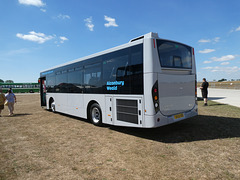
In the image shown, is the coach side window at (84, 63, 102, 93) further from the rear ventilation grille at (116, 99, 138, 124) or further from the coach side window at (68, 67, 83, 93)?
the rear ventilation grille at (116, 99, 138, 124)

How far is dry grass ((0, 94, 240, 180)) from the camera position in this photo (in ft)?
9.62

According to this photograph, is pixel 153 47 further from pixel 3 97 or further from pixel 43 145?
pixel 3 97

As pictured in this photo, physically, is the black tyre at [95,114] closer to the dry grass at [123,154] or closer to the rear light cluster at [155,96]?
the dry grass at [123,154]

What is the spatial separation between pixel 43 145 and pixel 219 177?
4447 mm

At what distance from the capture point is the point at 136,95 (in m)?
4.66

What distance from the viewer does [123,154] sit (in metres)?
3.77

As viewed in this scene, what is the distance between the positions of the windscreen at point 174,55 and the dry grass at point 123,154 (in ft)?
7.75

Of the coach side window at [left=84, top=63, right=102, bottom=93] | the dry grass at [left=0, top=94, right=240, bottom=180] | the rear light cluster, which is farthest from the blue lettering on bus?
the dry grass at [left=0, top=94, right=240, bottom=180]

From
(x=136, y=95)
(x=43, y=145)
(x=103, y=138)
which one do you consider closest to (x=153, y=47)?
(x=136, y=95)

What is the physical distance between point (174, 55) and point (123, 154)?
3.48m

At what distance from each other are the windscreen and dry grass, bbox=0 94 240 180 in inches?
93.0

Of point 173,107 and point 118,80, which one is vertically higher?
point 118,80

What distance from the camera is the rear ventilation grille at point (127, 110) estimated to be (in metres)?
4.71

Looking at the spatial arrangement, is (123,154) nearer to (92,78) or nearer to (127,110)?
(127,110)
